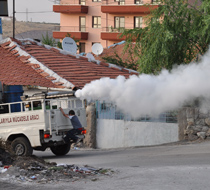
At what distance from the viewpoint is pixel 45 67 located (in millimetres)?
28016

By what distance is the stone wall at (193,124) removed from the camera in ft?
66.4

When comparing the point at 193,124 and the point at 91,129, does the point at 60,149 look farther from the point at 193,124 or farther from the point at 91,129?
the point at 193,124

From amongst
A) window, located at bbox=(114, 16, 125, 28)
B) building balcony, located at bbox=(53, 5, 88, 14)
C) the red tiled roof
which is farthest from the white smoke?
building balcony, located at bbox=(53, 5, 88, 14)

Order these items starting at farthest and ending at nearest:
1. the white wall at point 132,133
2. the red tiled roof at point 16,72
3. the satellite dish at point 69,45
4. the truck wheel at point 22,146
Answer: the satellite dish at point 69,45 < the red tiled roof at point 16,72 < the white wall at point 132,133 < the truck wheel at point 22,146

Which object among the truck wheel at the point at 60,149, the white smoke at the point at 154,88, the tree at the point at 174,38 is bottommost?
the truck wheel at the point at 60,149

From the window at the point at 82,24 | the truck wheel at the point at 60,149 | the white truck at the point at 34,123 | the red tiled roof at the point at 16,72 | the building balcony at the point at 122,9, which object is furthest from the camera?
the window at the point at 82,24

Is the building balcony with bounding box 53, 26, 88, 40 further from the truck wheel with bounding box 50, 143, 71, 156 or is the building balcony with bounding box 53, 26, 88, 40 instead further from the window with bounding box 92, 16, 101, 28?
the truck wheel with bounding box 50, 143, 71, 156

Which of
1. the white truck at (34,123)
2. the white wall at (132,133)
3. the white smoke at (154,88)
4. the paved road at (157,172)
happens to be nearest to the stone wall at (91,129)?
the white wall at (132,133)

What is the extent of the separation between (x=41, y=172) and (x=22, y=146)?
578cm

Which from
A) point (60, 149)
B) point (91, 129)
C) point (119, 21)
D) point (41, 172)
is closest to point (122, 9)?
point (119, 21)

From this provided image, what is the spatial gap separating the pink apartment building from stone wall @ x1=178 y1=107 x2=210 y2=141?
41997mm

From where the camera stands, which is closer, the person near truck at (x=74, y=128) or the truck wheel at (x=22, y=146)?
the truck wheel at (x=22, y=146)

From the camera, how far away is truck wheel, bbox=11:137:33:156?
1795 cm

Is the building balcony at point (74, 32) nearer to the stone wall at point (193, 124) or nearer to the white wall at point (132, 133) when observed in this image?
the white wall at point (132, 133)
